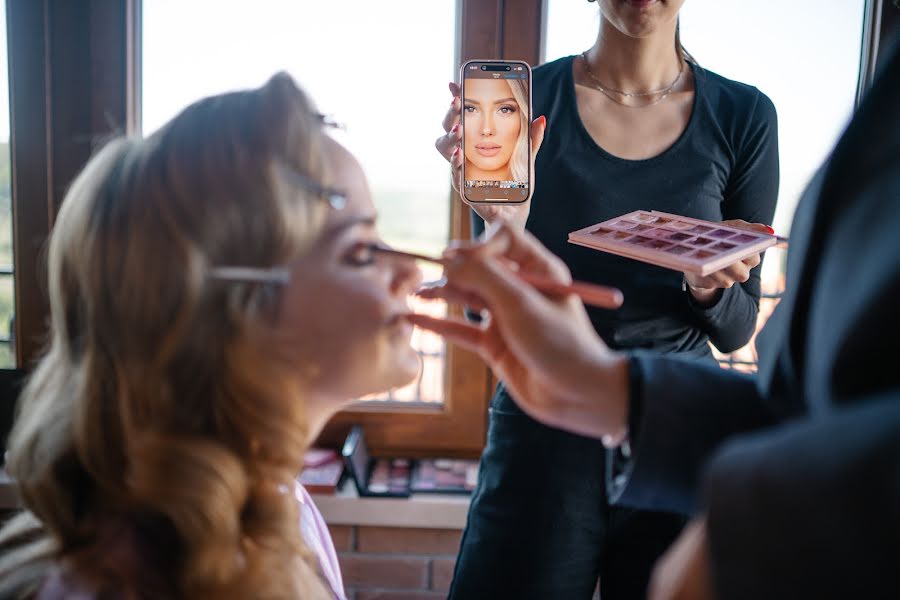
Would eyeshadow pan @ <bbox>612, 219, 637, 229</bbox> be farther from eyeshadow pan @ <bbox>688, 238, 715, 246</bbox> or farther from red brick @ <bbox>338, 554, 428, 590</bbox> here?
red brick @ <bbox>338, 554, 428, 590</bbox>

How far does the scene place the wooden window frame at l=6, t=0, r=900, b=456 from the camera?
5.57ft

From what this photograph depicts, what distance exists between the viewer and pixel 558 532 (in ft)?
3.49

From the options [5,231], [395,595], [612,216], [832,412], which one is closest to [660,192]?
[612,216]

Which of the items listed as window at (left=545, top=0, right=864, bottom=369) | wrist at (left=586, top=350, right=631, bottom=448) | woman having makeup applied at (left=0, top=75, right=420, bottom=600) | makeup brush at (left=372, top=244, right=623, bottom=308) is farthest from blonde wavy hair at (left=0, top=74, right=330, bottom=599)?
window at (left=545, top=0, right=864, bottom=369)

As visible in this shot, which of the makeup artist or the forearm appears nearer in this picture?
the makeup artist

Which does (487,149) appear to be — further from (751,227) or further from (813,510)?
(813,510)

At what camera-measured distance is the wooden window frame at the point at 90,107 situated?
66.9 inches

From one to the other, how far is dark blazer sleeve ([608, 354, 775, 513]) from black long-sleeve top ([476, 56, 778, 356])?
1.41 feet

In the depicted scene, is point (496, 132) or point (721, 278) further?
point (496, 132)

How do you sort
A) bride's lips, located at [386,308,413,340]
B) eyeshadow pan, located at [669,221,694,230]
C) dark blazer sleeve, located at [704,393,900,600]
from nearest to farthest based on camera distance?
dark blazer sleeve, located at [704,393,900,600] < bride's lips, located at [386,308,413,340] < eyeshadow pan, located at [669,221,694,230]

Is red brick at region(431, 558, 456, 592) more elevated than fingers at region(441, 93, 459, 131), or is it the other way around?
→ fingers at region(441, 93, 459, 131)

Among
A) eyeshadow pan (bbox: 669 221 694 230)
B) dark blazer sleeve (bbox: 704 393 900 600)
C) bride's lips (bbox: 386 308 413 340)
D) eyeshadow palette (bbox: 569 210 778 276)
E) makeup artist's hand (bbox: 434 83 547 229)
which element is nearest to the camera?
dark blazer sleeve (bbox: 704 393 900 600)

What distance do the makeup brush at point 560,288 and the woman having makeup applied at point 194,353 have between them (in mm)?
50

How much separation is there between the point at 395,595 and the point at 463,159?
1.18m
